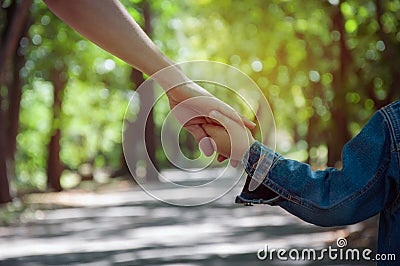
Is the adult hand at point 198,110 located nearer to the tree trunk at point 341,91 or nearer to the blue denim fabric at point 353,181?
the blue denim fabric at point 353,181

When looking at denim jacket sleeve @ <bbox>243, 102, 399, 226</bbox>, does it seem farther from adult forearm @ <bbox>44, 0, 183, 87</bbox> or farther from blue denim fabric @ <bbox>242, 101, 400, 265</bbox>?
adult forearm @ <bbox>44, 0, 183, 87</bbox>

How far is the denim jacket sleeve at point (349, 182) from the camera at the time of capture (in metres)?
2.10

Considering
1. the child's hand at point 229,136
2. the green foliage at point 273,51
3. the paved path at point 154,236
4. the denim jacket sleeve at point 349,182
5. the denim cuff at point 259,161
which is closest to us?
the denim jacket sleeve at point 349,182

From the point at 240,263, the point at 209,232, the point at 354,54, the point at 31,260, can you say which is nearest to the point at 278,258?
the point at 240,263

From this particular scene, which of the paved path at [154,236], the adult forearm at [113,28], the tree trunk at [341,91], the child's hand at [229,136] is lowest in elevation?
the paved path at [154,236]

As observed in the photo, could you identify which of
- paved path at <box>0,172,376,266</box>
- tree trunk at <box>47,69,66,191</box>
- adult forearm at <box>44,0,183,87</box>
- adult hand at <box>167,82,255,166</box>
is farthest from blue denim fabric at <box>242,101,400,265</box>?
tree trunk at <box>47,69,66,191</box>

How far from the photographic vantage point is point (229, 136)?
94.6 inches

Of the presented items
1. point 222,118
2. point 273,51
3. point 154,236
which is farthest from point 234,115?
point 273,51

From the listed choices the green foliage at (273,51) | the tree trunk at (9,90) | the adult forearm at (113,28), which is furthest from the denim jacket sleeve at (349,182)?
the tree trunk at (9,90)

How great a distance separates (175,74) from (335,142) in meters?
21.7

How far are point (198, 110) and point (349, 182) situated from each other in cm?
60

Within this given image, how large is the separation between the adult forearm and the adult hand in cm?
13

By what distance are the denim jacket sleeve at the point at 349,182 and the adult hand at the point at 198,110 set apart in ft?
0.74

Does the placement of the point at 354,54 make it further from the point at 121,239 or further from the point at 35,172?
the point at 35,172
